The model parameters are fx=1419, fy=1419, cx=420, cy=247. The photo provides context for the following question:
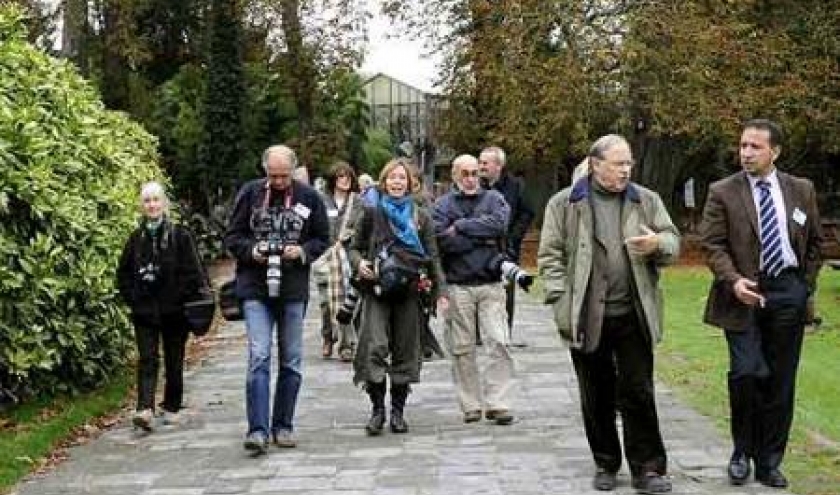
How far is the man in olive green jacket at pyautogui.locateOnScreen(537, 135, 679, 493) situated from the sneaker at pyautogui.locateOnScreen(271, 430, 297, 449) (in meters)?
2.26

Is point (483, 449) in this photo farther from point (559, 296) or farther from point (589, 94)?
point (589, 94)

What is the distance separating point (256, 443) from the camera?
28.9ft

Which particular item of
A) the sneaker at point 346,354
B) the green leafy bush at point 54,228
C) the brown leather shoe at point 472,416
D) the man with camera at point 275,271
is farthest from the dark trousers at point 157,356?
the sneaker at point 346,354

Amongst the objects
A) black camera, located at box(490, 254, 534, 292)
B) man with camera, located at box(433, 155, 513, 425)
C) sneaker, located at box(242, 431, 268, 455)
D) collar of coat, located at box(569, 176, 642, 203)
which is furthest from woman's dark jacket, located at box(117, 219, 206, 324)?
collar of coat, located at box(569, 176, 642, 203)

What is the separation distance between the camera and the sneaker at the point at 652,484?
7.32m

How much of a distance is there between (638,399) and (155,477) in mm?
2834

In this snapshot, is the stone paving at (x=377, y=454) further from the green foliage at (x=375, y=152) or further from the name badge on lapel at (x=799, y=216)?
the green foliage at (x=375, y=152)

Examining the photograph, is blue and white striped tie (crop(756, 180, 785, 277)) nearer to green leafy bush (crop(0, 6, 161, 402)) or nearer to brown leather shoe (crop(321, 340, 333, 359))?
green leafy bush (crop(0, 6, 161, 402))

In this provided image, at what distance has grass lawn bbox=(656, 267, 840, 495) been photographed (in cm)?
812

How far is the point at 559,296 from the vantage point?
7480mm

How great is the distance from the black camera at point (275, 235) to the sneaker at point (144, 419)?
5.00ft

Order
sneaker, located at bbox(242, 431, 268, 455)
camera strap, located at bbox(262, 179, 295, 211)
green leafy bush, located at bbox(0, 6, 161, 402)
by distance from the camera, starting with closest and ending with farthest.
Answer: sneaker, located at bbox(242, 431, 268, 455)
camera strap, located at bbox(262, 179, 295, 211)
green leafy bush, located at bbox(0, 6, 161, 402)

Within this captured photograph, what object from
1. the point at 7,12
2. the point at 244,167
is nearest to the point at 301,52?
the point at 244,167

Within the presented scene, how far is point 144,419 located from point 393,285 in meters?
1.96
